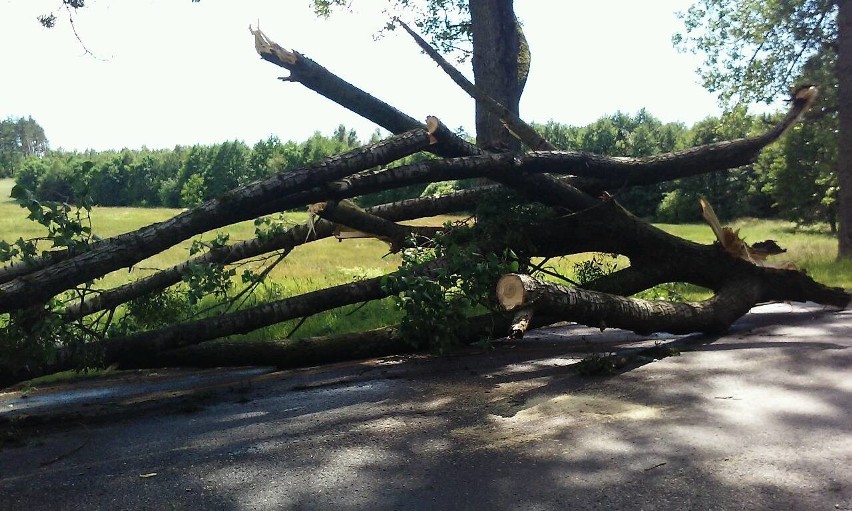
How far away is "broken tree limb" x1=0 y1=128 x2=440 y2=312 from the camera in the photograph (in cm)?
550

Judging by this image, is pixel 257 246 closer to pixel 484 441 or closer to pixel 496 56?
pixel 484 441

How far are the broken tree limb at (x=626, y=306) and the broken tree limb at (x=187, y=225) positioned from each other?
5.99 ft

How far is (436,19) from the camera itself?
52.1 ft

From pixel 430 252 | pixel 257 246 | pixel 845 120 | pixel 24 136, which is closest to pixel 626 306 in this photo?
pixel 430 252

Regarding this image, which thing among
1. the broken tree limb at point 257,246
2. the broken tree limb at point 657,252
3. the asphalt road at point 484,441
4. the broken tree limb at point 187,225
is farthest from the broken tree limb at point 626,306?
the broken tree limb at point 257,246

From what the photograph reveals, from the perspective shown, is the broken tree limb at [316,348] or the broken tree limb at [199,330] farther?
the broken tree limb at [316,348]

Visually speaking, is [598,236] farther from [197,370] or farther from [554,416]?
[197,370]

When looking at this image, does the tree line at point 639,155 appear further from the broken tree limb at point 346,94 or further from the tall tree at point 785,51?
the broken tree limb at point 346,94

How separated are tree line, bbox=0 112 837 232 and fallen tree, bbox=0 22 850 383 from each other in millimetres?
10916

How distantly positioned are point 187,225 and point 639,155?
2487cm

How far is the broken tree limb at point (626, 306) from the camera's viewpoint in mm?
5668

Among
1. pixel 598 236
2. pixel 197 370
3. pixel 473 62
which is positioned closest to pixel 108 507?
pixel 197 370

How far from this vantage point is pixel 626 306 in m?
6.66

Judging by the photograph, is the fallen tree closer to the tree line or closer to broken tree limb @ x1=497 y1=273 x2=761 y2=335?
broken tree limb @ x1=497 y1=273 x2=761 y2=335
